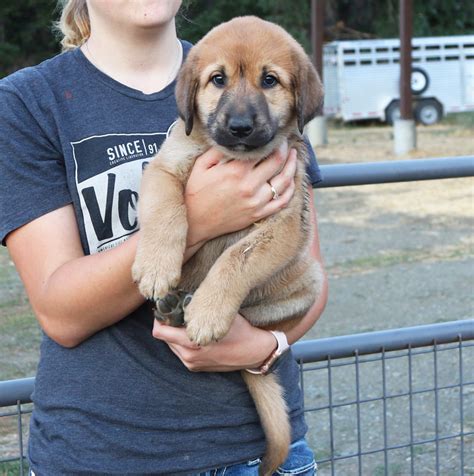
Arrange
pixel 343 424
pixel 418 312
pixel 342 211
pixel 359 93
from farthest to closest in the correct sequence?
pixel 359 93, pixel 342 211, pixel 418 312, pixel 343 424

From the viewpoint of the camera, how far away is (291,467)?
228cm

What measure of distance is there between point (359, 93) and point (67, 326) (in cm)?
2096

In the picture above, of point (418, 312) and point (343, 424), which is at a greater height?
point (343, 424)

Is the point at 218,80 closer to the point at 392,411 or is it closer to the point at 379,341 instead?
the point at 379,341

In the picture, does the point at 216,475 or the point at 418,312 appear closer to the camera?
the point at 216,475

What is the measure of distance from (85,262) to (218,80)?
0.65 meters

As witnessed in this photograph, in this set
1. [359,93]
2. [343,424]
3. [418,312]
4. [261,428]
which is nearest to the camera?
[261,428]

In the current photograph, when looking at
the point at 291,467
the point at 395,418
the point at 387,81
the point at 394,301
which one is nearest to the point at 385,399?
the point at 291,467

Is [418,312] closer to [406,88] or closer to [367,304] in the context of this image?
[367,304]

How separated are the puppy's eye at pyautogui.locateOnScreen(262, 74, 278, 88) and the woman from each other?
0.96ft

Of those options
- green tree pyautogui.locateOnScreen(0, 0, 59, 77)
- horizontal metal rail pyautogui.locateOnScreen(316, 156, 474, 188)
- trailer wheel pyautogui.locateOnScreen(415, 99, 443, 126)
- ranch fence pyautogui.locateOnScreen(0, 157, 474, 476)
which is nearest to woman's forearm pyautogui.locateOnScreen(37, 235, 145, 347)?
ranch fence pyautogui.locateOnScreen(0, 157, 474, 476)

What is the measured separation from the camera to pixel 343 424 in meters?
5.21

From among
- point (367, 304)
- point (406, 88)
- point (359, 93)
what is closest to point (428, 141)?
point (406, 88)

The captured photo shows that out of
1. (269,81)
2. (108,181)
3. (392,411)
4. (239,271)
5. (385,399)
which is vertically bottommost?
(392,411)
